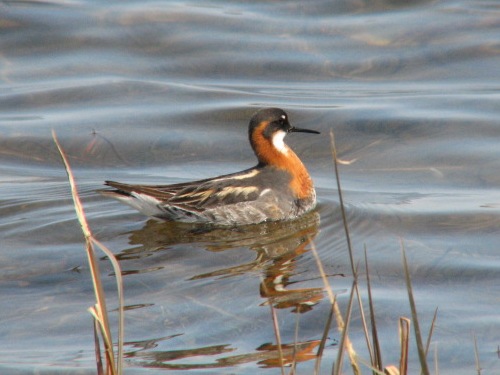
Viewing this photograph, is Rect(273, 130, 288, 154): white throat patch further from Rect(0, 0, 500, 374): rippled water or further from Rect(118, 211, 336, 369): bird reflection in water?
Rect(118, 211, 336, 369): bird reflection in water

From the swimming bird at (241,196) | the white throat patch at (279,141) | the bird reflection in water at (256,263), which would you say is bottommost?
the bird reflection in water at (256,263)

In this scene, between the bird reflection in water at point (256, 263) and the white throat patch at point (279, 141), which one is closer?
the bird reflection in water at point (256, 263)

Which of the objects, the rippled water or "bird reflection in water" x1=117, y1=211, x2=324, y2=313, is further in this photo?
"bird reflection in water" x1=117, y1=211, x2=324, y2=313

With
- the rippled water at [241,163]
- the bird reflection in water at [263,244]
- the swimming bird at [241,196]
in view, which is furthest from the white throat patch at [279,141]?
the bird reflection in water at [263,244]

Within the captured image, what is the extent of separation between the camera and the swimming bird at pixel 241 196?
30.5ft

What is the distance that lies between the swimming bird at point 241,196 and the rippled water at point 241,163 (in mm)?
196

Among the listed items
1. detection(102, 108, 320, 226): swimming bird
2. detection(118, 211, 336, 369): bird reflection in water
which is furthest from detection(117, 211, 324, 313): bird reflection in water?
detection(102, 108, 320, 226): swimming bird

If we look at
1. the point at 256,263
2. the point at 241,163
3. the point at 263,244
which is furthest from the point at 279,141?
the point at 256,263

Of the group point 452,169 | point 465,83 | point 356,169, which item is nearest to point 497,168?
point 452,169

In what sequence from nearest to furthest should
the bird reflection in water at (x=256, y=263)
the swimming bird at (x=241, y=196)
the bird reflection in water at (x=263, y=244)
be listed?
the bird reflection in water at (x=256, y=263), the bird reflection in water at (x=263, y=244), the swimming bird at (x=241, y=196)

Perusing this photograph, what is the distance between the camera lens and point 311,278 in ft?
25.3

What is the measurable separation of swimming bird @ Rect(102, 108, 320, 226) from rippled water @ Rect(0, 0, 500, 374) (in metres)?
0.20

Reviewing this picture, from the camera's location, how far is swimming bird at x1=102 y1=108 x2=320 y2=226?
929 centimetres

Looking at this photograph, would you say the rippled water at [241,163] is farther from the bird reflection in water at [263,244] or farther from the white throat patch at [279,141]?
the white throat patch at [279,141]
